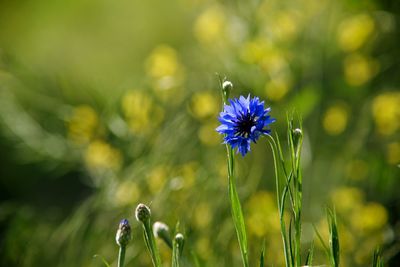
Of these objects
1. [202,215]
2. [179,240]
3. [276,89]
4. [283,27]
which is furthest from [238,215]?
[283,27]

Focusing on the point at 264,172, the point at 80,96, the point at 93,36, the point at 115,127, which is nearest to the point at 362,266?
the point at 264,172

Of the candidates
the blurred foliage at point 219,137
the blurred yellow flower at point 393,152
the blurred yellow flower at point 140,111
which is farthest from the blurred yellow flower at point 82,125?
the blurred yellow flower at point 393,152

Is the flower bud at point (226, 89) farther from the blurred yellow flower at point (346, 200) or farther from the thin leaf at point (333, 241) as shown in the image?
the blurred yellow flower at point (346, 200)

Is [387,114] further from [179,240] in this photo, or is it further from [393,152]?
[179,240]

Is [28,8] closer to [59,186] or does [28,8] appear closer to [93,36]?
[93,36]

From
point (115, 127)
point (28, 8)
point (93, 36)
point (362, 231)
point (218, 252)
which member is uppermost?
point (28, 8)
